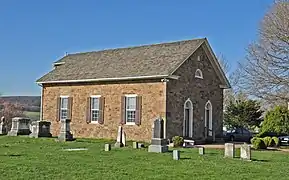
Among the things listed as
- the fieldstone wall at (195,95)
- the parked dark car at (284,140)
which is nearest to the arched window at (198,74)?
the fieldstone wall at (195,95)

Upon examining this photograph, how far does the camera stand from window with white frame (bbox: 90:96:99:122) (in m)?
30.8

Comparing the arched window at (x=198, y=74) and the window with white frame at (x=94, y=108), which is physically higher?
the arched window at (x=198, y=74)

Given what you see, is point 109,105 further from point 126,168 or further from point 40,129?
point 126,168

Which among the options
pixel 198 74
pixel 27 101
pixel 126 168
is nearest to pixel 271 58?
pixel 198 74

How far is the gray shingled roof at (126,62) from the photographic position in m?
28.5

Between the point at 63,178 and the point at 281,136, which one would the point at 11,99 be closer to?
the point at 281,136

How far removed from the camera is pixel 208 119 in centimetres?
3106

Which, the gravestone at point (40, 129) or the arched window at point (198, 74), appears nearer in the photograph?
the gravestone at point (40, 129)

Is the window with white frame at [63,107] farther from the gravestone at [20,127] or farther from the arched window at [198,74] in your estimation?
the arched window at [198,74]

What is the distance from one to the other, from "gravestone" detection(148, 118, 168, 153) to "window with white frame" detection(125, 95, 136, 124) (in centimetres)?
893

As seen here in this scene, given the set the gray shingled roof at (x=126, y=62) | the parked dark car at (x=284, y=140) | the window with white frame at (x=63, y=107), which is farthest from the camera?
the window with white frame at (x=63, y=107)

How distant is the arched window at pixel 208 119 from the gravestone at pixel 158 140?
11441mm

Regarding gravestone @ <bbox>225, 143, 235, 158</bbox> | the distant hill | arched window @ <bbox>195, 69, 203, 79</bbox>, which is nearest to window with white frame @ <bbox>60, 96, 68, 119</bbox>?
arched window @ <bbox>195, 69, 203, 79</bbox>

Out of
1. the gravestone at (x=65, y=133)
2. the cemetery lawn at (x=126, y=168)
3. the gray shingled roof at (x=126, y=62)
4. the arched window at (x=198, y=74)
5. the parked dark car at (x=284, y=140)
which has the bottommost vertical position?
the parked dark car at (x=284, y=140)
